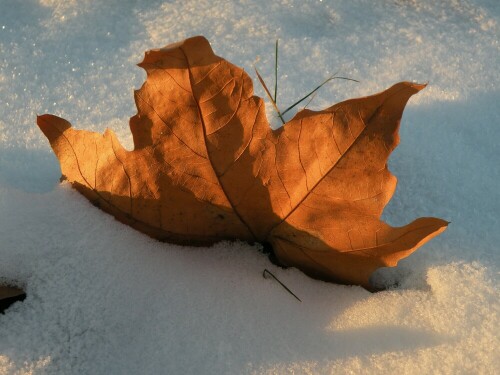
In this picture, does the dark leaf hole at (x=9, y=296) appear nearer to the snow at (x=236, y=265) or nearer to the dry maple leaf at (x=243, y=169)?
the snow at (x=236, y=265)

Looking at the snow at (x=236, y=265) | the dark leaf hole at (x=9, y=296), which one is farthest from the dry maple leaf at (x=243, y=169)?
the dark leaf hole at (x=9, y=296)

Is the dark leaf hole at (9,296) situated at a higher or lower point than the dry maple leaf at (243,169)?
lower

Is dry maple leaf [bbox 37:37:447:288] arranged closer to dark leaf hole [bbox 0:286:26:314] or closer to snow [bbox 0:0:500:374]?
snow [bbox 0:0:500:374]

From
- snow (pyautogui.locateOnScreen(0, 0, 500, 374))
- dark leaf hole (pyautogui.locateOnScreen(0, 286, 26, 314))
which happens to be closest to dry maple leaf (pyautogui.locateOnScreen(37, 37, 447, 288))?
snow (pyautogui.locateOnScreen(0, 0, 500, 374))
